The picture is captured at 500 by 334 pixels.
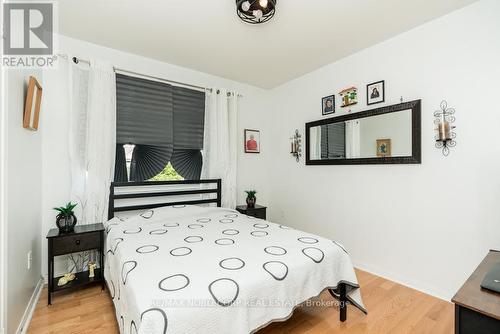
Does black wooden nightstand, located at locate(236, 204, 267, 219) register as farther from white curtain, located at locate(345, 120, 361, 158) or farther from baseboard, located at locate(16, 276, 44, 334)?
baseboard, located at locate(16, 276, 44, 334)

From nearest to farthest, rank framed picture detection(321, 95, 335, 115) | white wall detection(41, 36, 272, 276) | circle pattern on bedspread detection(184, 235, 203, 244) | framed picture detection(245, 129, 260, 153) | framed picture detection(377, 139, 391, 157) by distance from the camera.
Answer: circle pattern on bedspread detection(184, 235, 203, 244)
white wall detection(41, 36, 272, 276)
framed picture detection(377, 139, 391, 157)
framed picture detection(321, 95, 335, 115)
framed picture detection(245, 129, 260, 153)

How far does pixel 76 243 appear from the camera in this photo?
85.0 inches

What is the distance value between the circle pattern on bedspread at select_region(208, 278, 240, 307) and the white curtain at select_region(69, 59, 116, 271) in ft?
6.35

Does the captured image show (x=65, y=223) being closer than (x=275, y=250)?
No

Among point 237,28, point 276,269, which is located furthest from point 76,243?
point 237,28

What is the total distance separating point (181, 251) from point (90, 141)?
5.57 feet

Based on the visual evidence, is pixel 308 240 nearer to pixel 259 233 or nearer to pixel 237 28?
pixel 259 233

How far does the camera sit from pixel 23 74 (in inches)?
74.8

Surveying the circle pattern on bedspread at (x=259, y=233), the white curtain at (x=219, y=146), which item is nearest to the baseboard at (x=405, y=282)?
the circle pattern on bedspread at (x=259, y=233)

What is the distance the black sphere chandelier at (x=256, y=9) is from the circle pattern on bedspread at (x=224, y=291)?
1.91 m

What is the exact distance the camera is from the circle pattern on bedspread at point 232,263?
55.1 inches

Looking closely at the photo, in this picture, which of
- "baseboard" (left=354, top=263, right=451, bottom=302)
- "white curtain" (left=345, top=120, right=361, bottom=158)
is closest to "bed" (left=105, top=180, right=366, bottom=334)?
"baseboard" (left=354, top=263, right=451, bottom=302)

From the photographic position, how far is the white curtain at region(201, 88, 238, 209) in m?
3.35

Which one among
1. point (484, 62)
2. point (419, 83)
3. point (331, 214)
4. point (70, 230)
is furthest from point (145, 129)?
point (484, 62)
